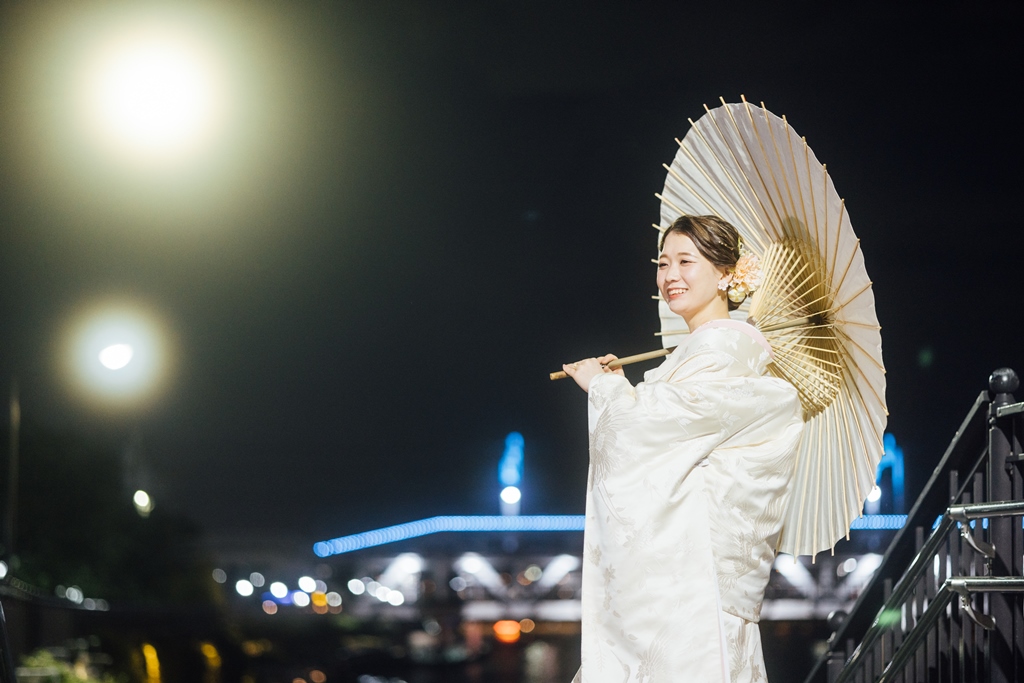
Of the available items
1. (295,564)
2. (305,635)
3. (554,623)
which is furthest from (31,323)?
(295,564)

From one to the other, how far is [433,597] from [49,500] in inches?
1027

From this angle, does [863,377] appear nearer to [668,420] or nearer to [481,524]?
[668,420]

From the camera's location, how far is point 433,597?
49.2 m

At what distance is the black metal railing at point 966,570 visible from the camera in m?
2.31

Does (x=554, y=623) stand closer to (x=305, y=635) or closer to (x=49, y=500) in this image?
(x=305, y=635)

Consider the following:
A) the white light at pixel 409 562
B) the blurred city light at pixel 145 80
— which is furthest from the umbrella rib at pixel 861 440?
the white light at pixel 409 562

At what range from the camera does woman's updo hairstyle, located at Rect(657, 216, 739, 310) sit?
2.54m

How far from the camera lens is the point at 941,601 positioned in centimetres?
240

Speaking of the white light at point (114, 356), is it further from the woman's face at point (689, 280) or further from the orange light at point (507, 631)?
the orange light at point (507, 631)

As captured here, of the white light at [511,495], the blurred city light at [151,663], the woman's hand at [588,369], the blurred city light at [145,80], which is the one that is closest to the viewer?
the woman's hand at [588,369]

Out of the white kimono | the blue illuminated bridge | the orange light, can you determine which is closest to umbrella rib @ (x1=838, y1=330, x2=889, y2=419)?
the white kimono

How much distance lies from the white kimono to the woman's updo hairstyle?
0.21 metres

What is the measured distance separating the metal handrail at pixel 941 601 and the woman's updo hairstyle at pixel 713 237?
0.90 metres

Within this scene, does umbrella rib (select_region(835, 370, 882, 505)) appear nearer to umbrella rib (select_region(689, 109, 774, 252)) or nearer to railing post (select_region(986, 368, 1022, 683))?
railing post (select_region(986, 368, 1022, 683))
